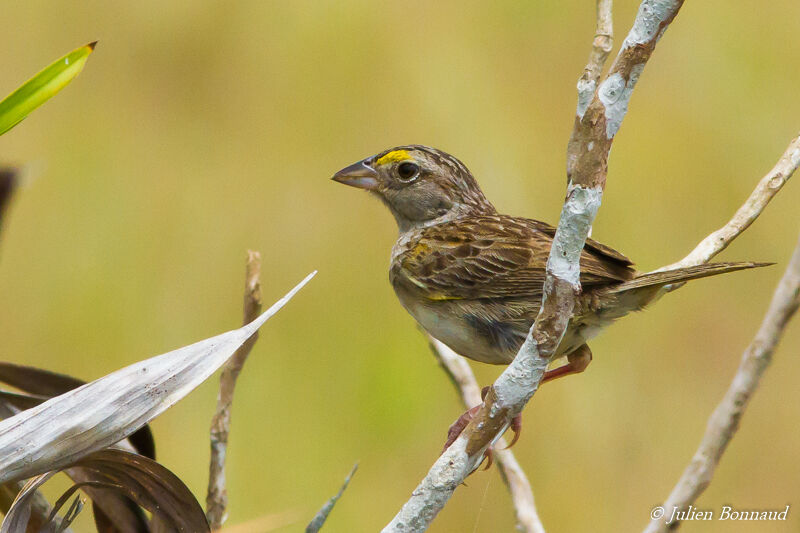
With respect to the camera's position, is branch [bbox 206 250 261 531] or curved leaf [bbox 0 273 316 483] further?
branch [bbox 206 250 261 531]

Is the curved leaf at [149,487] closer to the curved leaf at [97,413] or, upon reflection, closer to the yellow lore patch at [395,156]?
the curved leaf at [97,413]

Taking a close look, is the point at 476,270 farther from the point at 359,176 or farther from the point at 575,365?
the point at 359,176

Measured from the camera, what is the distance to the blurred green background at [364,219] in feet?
16.6

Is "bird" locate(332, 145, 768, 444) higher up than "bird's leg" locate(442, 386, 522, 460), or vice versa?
"bird" locate(332, 145, 768, 444)

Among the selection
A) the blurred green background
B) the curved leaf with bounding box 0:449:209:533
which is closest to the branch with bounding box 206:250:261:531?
the curved leaf with bounding box 0:449:209:533

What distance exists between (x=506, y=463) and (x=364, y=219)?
298 centimetres

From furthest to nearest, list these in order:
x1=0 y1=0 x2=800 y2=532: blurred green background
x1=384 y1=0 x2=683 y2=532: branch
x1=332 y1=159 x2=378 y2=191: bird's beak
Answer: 1. x1=0 y1=0 x2=800 y2=532: blurred green background
2. x1=332 y1=159 x2=378 y2=191: bird's beak
3. x1=384 y1=0 x2=683 y2=532: branch

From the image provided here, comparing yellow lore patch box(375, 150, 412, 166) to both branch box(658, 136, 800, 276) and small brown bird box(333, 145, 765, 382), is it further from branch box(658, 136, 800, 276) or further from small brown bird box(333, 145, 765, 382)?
branch box(658, 136, 800, 276)

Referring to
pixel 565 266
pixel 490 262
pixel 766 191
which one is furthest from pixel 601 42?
pixel 565 266

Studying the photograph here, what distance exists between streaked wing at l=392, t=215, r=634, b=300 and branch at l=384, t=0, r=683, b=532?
1.20 meters

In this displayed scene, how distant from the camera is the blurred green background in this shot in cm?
507

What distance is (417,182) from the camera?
409cm

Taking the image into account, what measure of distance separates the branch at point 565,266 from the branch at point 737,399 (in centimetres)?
73

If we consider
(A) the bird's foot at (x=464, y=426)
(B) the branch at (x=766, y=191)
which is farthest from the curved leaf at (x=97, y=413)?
(B) the branch at (x=766, y=191)
